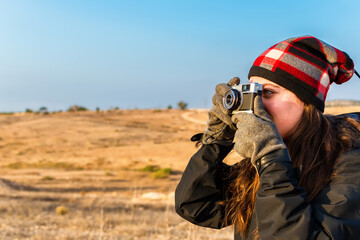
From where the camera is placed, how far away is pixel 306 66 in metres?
1.82

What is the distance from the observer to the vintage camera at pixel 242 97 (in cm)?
172

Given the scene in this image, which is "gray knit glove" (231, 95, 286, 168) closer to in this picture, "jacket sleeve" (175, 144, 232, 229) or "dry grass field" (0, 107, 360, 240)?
"jacket sleeve" (175, 144, 232, 229)

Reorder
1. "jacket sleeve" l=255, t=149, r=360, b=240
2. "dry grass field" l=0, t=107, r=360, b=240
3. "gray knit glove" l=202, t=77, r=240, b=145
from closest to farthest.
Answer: "jacket sleeve" l=255, t=149, r=360, b=240, "gray knit glove" l=202, t=77, r=240, b=145, "dry grass field" l=0, t=107, r=360, b=240

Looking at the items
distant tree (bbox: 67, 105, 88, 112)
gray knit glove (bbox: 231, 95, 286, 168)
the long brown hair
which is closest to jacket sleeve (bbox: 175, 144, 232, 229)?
the long brown hair

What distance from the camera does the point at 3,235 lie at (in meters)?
5.91

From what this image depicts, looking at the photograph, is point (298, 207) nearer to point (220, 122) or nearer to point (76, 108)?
point (220, 122)

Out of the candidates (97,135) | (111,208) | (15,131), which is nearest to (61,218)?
(111,208)

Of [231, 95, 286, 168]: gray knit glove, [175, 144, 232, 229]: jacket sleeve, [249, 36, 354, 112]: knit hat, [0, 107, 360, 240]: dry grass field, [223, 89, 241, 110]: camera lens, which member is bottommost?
[0, 107, 360, 240]: dry grass field

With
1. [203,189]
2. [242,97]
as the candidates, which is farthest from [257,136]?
[203,189]

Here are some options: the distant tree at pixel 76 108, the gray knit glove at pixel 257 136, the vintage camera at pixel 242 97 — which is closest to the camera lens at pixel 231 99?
the vintage camera at pixel 242 97

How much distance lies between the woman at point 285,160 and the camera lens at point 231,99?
0.04m

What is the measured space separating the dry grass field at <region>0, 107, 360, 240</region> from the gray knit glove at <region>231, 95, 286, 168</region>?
321 centimetres

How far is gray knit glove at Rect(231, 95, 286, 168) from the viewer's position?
61.5 inches

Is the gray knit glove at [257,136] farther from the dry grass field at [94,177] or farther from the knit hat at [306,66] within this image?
the dry grass field at [94,177]
